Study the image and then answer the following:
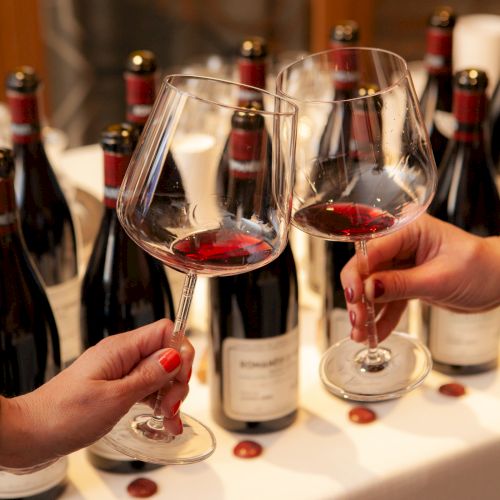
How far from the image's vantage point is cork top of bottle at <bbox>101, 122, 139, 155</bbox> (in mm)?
1120

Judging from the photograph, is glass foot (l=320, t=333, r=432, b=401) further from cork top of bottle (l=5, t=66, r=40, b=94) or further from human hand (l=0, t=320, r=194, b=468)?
cork top of bottle (l=5, t=66, r=40, b=94)

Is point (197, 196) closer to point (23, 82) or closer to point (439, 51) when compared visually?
point (23, 82)

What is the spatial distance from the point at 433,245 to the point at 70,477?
0.53 m

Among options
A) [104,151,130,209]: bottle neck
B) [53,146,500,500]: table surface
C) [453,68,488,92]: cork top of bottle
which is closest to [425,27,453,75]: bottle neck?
[453,68,488,92]: cork top of bottle

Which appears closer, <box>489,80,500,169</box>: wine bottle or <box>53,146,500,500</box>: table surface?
<box>53,146,500,500</box>: table surface

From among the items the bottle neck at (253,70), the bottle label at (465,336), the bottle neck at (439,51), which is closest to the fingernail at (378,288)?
the bottle label at (465,336)

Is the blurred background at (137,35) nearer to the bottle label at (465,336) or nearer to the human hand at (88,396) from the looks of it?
the bottle label at (465,336)

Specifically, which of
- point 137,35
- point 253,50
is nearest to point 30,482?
point 253,50

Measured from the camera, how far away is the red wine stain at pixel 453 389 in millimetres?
1314

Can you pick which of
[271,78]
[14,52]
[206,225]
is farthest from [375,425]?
[14,52]

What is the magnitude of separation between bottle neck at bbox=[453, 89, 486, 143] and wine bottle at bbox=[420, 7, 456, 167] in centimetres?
12

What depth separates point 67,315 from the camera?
136cm

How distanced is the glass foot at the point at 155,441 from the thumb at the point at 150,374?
11 cm

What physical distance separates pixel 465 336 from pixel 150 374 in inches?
23.4
